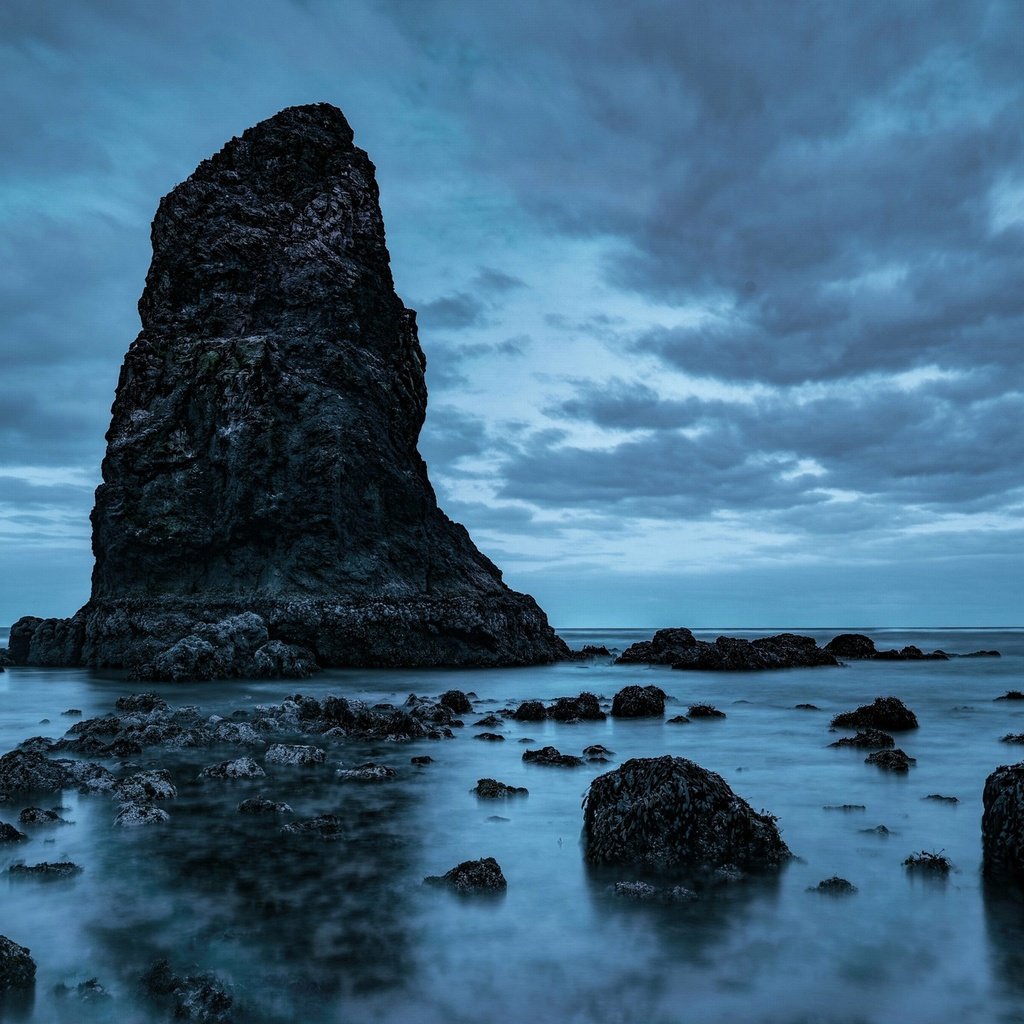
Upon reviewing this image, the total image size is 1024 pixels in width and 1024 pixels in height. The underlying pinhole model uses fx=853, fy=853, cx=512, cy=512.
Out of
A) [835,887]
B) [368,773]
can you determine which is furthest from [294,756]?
[835,887]

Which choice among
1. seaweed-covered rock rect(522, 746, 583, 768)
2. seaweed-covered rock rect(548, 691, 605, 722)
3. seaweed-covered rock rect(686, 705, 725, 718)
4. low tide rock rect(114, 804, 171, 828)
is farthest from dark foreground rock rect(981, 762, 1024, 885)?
seaweed-covered rock rect(686, 705, 725, 718)

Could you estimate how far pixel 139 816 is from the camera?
35.0 ft

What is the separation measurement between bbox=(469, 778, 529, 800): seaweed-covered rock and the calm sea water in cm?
Result: 19

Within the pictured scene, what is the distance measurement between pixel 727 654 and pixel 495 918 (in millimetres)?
40048

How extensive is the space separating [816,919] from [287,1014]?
178 inches

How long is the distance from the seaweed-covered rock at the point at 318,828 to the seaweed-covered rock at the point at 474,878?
1.91m

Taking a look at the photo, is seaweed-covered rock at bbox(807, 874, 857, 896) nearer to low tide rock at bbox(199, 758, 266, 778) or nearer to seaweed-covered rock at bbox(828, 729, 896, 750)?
low tide rock at bbox(199, 758, 266, 778)

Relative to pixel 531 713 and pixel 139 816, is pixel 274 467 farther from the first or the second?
pixel 139 816

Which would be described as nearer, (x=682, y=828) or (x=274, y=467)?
(x=682, y=828)

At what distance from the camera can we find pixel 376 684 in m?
32.0

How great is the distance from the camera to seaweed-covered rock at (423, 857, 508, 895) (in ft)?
26.9

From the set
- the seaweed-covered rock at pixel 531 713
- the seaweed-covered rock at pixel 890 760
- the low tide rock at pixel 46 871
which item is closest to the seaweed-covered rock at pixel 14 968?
the low tide rock at pixel 46 871

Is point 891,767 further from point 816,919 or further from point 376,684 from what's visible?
point 376,684

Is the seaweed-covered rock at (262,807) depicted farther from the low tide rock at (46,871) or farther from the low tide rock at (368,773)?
the low tide rock at (46,871)
